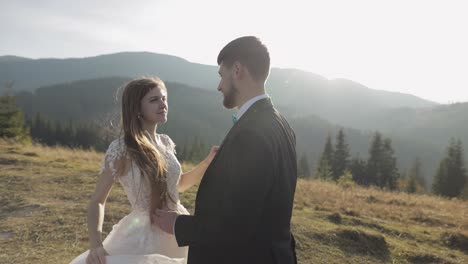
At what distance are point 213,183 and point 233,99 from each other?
654 mm

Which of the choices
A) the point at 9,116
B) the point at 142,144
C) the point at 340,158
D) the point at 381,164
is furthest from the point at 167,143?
the point at 340,158

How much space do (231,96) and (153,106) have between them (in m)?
1.28

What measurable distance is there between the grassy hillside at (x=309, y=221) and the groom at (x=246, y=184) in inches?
182

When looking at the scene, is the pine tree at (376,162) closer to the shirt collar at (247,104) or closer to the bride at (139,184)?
the bride at (139,184)

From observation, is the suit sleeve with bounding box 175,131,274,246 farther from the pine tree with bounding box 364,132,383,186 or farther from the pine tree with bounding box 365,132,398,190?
the pine tree with bounding box 364,132,383,186

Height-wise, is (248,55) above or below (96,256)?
above

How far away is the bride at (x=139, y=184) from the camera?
323cm

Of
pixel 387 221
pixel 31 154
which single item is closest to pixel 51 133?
pixel 31 154

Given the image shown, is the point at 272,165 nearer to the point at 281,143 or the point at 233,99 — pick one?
the point at 281,143

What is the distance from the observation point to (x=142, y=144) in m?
3.49

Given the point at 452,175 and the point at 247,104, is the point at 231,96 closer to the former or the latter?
the point at 247,104

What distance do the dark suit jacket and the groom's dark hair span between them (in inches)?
8.8

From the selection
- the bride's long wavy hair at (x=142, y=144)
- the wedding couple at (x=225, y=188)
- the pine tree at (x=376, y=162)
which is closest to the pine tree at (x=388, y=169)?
the pine tree at (x=376, y=162)

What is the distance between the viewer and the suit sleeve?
7.08ft
